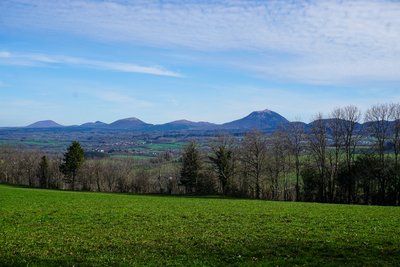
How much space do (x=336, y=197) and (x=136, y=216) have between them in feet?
167

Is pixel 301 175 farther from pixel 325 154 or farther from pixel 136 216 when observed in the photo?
pixel 136 216

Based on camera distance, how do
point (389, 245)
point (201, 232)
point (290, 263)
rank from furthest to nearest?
point (201, 232), point (389, 245), point (290, 263)

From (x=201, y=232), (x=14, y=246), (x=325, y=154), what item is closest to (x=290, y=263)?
(x=201, y=232)

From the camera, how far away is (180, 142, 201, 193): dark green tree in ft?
252

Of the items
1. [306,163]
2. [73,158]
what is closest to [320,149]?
[306,163]

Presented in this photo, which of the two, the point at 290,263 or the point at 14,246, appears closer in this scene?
the point at 290,263

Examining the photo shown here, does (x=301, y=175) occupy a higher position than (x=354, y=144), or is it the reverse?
(x=354, y=144)

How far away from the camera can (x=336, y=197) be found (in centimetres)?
6675

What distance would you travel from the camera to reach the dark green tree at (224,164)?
7488 cm

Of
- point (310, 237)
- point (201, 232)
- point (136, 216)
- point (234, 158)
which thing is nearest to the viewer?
point (310, 237)

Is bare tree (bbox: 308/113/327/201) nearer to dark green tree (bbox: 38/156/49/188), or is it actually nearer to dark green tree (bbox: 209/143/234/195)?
dark green tree (bbox: 209/143/234/195)

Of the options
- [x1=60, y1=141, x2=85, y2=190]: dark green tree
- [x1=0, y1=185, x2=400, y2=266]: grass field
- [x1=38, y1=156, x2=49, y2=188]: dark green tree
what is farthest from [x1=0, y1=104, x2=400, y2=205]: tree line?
[x1=0, y1=185, x2=400, y2=266]: grass field

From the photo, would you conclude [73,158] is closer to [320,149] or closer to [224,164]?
[224,164]

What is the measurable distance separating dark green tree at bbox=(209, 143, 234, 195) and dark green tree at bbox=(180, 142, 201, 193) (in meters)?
3.48
